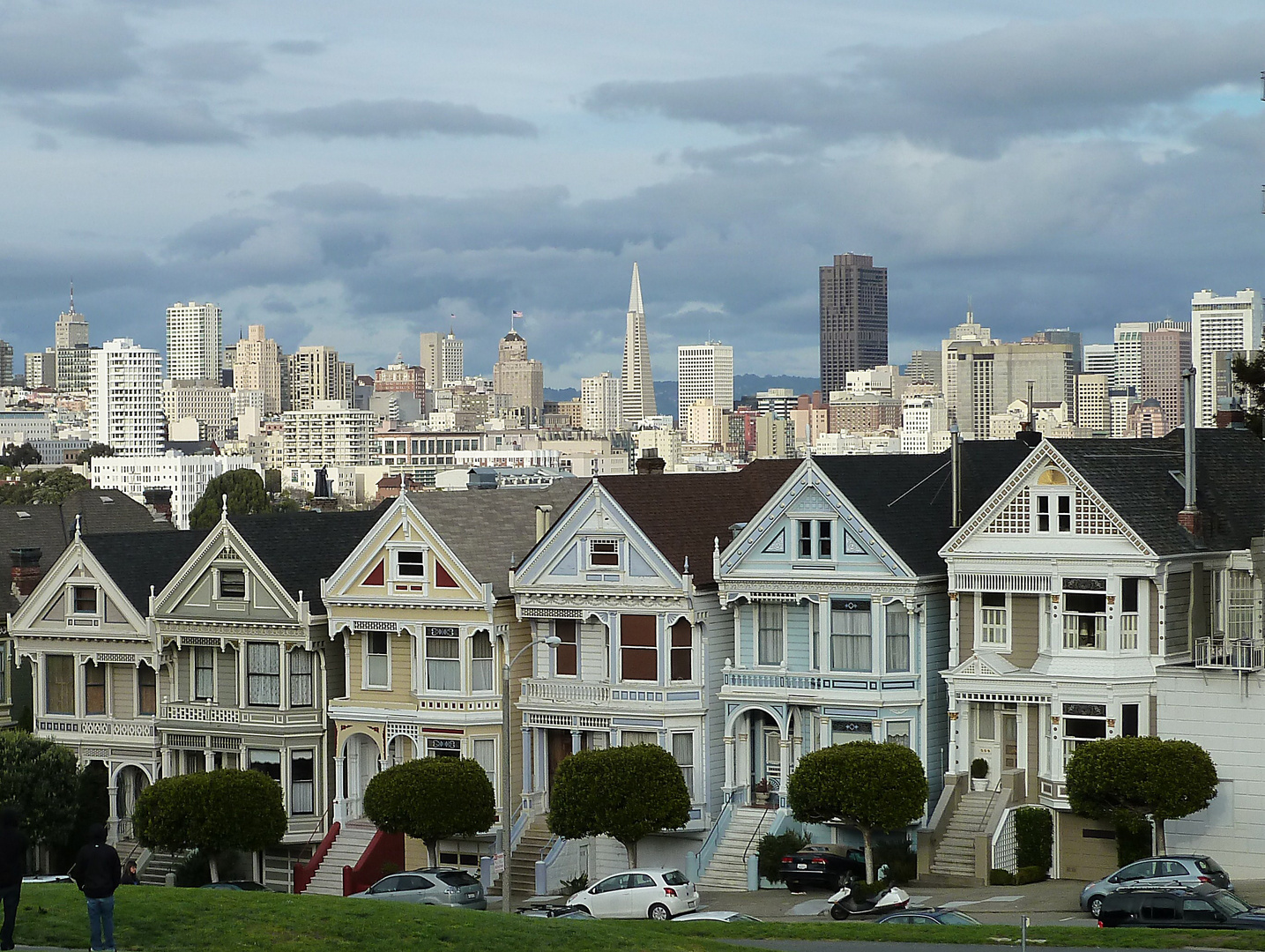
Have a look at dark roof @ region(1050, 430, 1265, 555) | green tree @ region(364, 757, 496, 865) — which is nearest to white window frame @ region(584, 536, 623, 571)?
green tree @ region(364, 757, 496, 865)

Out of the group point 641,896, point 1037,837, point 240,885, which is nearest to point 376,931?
point 641,896

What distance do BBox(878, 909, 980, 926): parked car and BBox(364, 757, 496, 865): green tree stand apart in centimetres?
1625

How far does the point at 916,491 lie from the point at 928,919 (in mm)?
16657

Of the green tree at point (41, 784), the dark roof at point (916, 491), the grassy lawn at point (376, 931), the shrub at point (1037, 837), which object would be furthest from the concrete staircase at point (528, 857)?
the grassy lawn at point (376, 931)

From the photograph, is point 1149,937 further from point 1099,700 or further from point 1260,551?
point 1260,551

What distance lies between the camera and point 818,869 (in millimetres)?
49938

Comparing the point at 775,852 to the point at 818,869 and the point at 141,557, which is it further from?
the point at 141,557

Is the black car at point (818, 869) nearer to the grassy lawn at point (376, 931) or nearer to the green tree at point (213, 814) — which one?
the grassy lawn at point (376, 931)

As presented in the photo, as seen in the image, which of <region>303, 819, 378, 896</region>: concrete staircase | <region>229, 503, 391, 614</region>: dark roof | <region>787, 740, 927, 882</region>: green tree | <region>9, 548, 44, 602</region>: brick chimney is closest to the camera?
<region>787, 740, 927, 882</region>: green tree

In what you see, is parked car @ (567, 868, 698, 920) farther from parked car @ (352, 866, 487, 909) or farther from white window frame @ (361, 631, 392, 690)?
white window frame @ (361, 631, 392, 690)

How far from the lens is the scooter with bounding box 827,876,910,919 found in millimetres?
42125

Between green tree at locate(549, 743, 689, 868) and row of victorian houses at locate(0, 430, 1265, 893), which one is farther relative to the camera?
green tree at locate(549, 743, 689, 868)

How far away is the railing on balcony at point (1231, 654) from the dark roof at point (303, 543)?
21.3 meters

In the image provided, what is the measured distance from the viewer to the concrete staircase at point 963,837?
4891 centimetres
